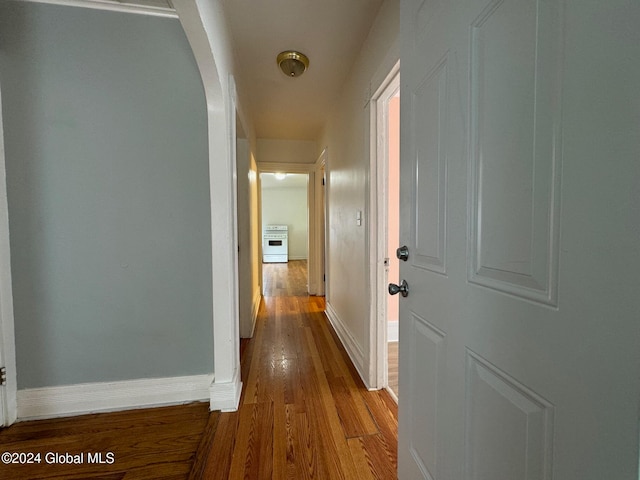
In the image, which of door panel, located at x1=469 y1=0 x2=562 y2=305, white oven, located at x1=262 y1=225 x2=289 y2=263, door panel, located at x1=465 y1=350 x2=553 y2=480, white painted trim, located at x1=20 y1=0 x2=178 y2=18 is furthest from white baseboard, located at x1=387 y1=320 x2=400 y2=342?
white oven, located at x1=262 y1=225 x2=289 y2=263

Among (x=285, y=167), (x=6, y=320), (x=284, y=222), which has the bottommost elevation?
(x=6, y=320)

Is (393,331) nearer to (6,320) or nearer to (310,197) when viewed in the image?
(310,197)

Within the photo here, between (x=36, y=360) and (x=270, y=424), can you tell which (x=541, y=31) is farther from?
(x=36, y=360)

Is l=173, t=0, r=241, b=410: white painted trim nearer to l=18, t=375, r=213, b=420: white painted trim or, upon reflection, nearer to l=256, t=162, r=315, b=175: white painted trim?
l=18, t=375, r=213, b=420: white painted trim

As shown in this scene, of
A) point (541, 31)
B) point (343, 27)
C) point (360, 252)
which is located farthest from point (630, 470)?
point (343, 27)

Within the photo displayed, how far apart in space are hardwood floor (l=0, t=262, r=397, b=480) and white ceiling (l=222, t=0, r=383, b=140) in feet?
7.67

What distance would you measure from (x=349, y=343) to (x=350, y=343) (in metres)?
0.03

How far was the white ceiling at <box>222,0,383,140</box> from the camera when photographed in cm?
155

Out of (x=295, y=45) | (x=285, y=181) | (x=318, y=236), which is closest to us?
(x=295, y=45)

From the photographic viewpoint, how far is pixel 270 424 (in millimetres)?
1455

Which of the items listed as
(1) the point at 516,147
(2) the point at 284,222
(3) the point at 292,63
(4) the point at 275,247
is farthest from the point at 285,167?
(2) the point at 284,222

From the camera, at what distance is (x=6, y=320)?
4.71 ft

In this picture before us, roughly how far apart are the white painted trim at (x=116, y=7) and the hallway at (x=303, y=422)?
2.35 m

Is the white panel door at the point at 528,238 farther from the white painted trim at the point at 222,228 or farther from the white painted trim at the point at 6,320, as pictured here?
the white painted trim at the point at 6,320
